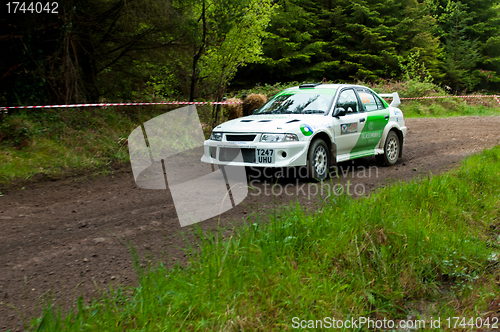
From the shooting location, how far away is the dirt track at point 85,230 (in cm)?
366

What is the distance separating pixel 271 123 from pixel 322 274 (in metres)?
3.81

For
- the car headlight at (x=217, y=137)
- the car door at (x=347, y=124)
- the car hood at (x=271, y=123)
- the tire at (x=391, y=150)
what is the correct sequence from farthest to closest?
the tire at (x=391, y=150) < the car door at (x=347, y=124) < the car headlight at (x=217, y=137) < the car hood at (x=271, y=123)

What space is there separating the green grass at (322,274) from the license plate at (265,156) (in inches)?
75.6

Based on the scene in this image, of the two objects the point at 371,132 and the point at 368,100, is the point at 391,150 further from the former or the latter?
the point at 368,100

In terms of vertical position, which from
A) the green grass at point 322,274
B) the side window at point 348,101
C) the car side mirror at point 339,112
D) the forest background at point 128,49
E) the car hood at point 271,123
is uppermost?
the forest background at point 128,49

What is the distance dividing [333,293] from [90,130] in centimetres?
813

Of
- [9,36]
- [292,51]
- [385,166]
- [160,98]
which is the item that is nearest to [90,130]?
[9,36]

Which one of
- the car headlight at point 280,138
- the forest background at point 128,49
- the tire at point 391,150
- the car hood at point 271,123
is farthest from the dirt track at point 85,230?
the forest background at point 128,49

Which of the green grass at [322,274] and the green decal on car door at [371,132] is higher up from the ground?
the green decal on car door at [371,132]

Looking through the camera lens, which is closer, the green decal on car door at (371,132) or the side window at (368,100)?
the green decal on car door at (371,132)

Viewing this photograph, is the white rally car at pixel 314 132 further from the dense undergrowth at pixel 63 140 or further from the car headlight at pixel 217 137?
the dense undergrowth at pixel 63 140

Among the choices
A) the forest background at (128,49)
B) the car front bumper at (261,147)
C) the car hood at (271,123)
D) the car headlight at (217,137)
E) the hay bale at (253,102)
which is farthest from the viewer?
the hay bale at (253,102)

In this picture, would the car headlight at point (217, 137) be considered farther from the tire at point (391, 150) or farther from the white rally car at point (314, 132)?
the tire at point (391, 150)

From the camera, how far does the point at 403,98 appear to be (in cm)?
2472
